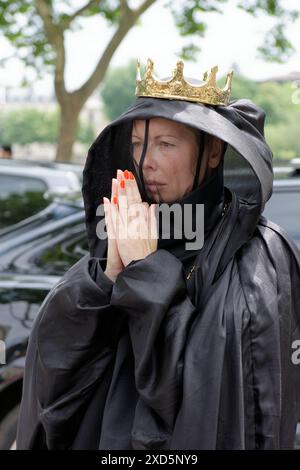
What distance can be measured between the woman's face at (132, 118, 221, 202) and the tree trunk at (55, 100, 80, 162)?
1039 cm

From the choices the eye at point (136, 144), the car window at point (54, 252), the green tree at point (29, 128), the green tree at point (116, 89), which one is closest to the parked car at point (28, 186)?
the car window at point (54, 252)

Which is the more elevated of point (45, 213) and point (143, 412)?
point (143, 412)

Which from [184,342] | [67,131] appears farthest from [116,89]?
[184,342]

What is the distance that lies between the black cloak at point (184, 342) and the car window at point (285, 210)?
1.78 meters

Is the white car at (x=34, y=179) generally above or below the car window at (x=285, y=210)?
below

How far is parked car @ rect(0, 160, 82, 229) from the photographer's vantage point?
5469 mm

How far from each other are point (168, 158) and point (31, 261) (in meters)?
2.46

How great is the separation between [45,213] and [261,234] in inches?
119

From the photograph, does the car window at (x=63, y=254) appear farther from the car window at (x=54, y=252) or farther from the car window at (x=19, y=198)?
the car window at (x=19, y=198)

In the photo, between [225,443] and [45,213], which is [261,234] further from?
[45,213]

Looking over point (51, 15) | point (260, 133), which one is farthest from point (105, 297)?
point (51, 15)

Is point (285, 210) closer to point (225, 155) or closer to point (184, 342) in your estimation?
point (225, 155)

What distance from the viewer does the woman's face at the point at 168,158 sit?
5.63ft

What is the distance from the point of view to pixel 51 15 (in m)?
11.3
